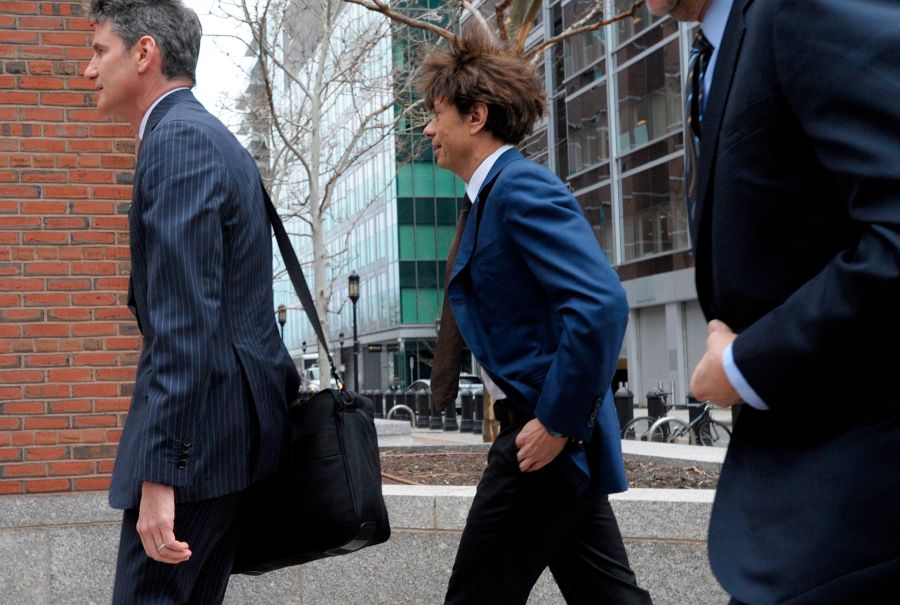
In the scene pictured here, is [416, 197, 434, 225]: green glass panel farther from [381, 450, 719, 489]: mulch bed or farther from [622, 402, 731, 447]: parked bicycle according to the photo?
[381, 450, 719, 489]: mulch bed

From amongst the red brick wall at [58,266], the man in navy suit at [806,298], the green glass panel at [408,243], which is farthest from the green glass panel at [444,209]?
the man in navy suit at [806,298]

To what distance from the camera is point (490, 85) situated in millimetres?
3365

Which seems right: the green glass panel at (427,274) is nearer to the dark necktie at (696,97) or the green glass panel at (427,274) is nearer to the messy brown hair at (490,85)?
the messy brown hair at (490,85)

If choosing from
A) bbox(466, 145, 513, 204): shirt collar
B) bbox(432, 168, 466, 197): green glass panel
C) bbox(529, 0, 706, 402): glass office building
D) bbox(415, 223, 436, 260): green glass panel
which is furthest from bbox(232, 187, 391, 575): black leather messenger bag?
bbox(415, 223, 436, 260): green glass panel

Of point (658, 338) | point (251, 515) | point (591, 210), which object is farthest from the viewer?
point (591, 210)

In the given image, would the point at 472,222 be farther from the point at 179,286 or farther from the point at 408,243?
the point at 408,243

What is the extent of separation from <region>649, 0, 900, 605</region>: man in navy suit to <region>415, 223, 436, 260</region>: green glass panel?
191 feet

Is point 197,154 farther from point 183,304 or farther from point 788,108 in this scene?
point 788,108

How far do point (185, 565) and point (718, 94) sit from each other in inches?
67.5

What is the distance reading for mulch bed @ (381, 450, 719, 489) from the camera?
787 centimetres

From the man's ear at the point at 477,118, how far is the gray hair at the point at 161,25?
2.89 ft

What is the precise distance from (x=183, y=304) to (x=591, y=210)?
48.0 m

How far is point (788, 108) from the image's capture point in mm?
1588

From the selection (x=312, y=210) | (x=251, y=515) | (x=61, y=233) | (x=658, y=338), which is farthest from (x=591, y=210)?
(x=251, y=515)
